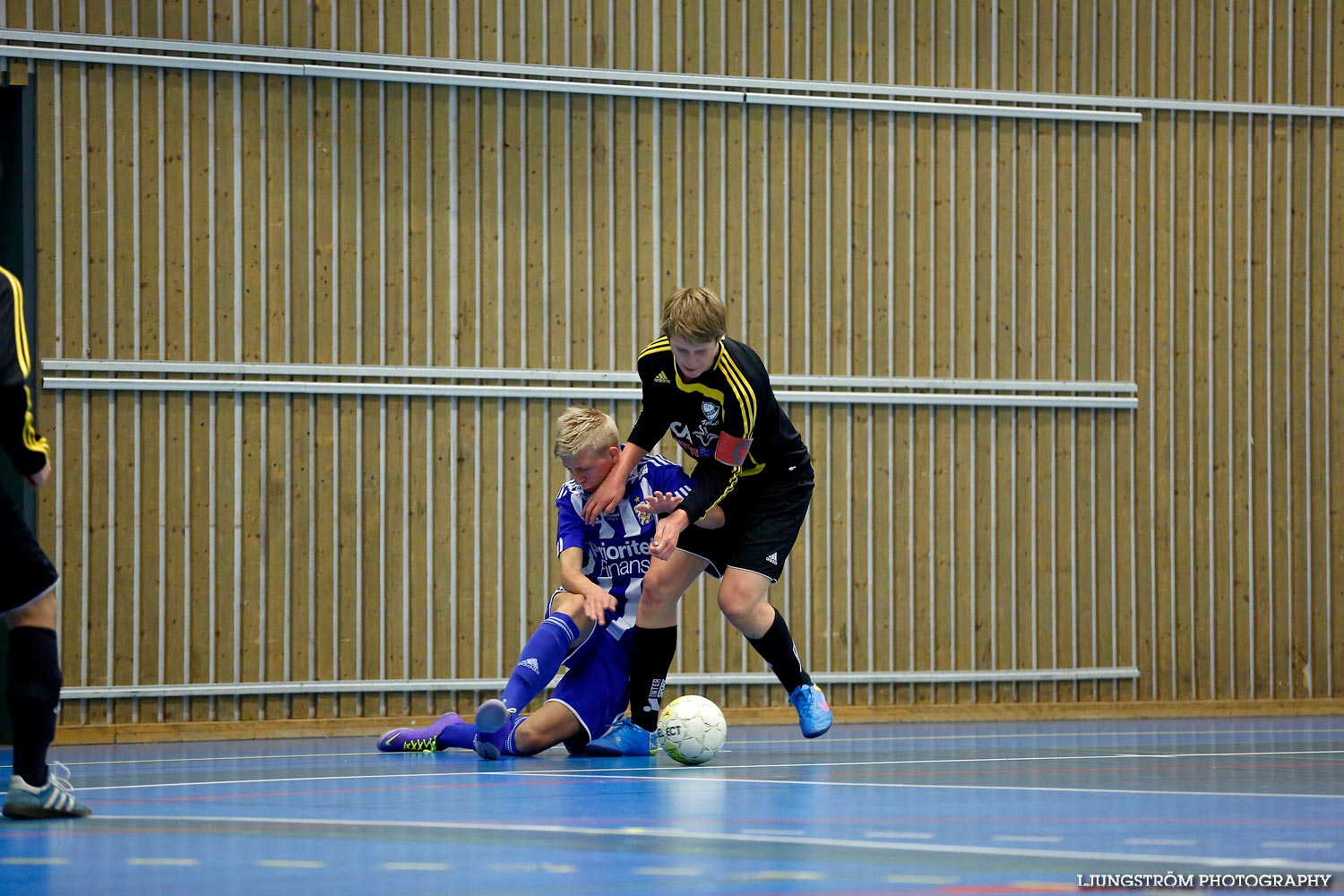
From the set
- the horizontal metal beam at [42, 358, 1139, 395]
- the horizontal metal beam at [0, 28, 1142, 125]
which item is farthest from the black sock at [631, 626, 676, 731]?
the horizontal metal beam at [0, 28, 1142, 125]

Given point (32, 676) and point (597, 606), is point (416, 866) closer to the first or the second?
point (32, 676)

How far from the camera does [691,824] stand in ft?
12.6

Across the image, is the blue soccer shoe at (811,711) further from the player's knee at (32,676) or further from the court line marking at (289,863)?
the court line marking at (289,863)

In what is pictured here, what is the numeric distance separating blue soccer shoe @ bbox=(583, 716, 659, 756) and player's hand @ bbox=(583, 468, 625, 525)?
2.81ft

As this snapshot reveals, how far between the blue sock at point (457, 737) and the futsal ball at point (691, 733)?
105 centimetres

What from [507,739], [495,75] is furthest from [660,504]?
[495,75]

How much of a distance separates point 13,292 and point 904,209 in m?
6.77

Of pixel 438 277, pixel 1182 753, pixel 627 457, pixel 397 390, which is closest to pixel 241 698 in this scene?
pixel 397 390

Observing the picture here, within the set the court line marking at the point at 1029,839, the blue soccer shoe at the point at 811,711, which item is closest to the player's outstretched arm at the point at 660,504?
the blue soccer shoe at the point at 811,711

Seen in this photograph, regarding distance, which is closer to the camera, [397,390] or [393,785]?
[393,785]

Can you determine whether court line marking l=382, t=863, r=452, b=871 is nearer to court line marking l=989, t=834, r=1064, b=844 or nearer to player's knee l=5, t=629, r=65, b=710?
court line marking l=989, t=834, r=1064, b=844

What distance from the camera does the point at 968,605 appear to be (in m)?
10.0

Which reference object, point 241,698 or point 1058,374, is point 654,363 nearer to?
point 241,698

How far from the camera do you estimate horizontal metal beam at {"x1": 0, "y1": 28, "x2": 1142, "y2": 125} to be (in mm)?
8664
